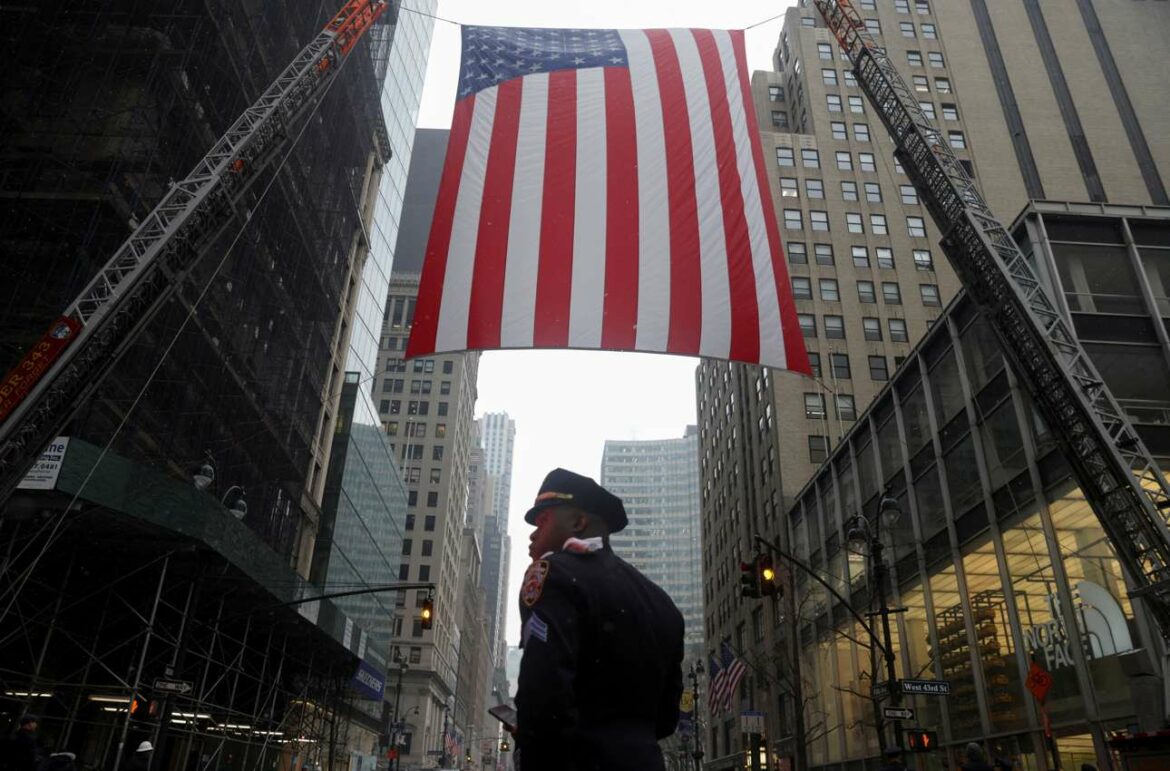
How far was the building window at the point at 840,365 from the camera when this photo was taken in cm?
5688

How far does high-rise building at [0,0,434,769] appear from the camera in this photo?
825 inches

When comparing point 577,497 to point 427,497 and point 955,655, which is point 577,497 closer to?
point 955,655

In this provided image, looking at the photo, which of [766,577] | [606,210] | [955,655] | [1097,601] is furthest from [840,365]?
[606,210]

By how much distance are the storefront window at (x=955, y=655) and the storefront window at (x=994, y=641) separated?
3.03 ft

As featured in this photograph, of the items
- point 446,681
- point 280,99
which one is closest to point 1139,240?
point 280,99

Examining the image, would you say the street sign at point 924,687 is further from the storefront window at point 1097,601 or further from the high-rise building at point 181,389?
the high-rise building at point 181,389

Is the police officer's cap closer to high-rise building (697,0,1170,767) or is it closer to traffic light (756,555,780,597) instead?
traffic light (756,555,780,597)

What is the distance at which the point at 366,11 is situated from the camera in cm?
2002

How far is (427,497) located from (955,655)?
79457mm

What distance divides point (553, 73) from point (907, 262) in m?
56.0

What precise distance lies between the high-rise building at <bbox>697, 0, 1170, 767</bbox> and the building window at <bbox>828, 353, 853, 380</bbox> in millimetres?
99

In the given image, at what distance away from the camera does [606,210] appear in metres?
10.3

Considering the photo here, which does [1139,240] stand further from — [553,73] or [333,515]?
[333,515]

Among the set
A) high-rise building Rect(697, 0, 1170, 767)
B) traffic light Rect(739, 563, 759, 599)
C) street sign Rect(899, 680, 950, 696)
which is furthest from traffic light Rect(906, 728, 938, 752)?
high-rise building Rect(697, 0, 1170, 767)
